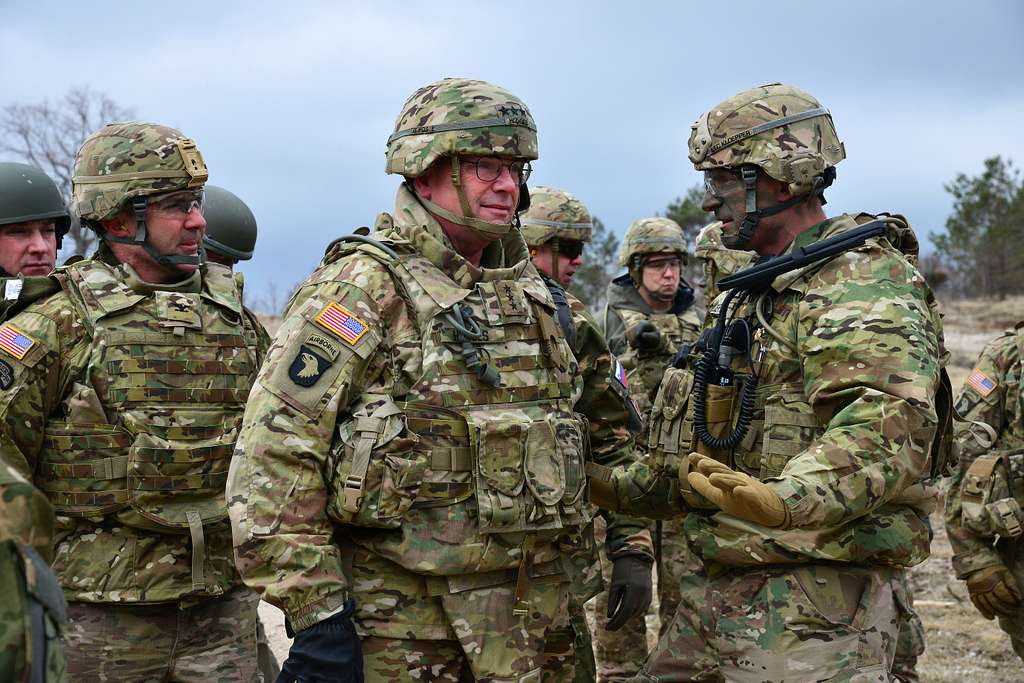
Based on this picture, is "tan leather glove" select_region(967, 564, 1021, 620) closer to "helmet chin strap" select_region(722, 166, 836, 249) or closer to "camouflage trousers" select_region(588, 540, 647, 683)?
"camouflage trousers" select_region(588, 540, 647, 683)

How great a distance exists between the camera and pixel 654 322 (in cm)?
834

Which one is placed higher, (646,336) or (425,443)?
(646,336)

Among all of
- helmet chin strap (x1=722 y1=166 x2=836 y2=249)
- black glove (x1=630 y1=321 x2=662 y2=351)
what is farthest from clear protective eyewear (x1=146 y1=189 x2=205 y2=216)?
black glove (x1=630 y1=321 x2=662 y2=351)

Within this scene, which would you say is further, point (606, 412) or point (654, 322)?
point (654, 322)

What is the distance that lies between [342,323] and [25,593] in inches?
67.1

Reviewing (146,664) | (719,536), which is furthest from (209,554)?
(719,536)

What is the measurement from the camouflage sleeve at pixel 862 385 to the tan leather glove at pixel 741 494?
0.05 meters

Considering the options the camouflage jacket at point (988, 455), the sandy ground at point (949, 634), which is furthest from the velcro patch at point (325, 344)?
the sandy ground at point (949, 634)

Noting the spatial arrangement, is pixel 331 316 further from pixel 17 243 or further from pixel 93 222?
pixel 17 243

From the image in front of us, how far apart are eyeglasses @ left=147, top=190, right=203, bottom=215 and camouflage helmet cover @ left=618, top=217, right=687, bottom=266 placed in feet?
14.4

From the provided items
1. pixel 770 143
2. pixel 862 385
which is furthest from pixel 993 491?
pixel 770 143

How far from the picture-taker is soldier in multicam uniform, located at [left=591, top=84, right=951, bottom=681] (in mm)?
3467

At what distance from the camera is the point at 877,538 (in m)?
3.79

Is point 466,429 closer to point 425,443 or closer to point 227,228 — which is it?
point 425,443
